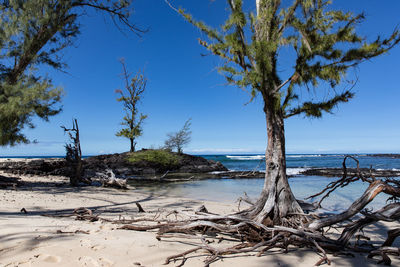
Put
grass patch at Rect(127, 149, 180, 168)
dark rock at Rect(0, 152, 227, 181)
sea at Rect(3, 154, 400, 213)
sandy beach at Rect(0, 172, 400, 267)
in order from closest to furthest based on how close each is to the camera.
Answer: sandy beach at Rect(0, 172, 400, 267)
sea at Rect(3, 154, 400, 213)
dark rock at Rect(0, 152, 227, 181)
grass patch at Rect(127, 149, 180, 168)

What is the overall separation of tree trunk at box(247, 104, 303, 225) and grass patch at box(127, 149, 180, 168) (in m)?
18.1

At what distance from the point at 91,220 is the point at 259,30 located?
4476mm

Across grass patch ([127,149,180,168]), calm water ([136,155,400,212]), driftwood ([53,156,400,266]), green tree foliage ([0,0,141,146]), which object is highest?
green tree foliage ([0,0,141,146])

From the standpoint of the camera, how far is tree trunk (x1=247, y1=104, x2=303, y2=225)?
395 centimetres

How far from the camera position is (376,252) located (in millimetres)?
2715

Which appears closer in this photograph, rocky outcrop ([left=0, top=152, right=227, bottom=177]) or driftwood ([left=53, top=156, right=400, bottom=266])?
driftwood ([left=53, top=156, right=400, bottom=266])

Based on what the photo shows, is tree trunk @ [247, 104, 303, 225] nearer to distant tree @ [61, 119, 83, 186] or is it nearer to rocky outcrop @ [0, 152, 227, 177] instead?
distant tree @ [61, 119, 83, 186]

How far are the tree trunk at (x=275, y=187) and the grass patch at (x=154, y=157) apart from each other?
18124mm

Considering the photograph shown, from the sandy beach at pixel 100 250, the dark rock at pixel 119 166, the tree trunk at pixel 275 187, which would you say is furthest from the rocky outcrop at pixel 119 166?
the tree trunk at pixel 275 187

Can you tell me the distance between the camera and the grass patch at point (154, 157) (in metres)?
21.5

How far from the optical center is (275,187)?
4121 millimetres

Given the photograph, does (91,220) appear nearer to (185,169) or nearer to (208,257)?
(208,257)

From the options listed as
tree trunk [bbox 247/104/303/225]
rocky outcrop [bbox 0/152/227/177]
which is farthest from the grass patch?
tree trunk [bbox 247/104/303/225]

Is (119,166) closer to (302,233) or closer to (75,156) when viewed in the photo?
(75,156)
